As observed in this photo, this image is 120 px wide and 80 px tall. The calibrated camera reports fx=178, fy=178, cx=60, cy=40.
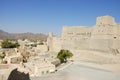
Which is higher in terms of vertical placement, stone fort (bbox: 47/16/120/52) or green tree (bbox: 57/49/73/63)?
stone fort (bbox: 47/16/120/52)

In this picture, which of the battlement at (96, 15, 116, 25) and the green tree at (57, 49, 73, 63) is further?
the battlement at (96, 15, 116, 25)

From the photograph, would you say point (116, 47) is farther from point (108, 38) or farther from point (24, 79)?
point (24, 79)

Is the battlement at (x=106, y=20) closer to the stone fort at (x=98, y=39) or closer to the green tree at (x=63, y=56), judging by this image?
the stone fort at (x=98, y=39)

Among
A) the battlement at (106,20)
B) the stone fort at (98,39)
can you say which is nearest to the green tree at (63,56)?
the stone fort at (98,39)

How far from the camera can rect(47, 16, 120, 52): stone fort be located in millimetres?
28922

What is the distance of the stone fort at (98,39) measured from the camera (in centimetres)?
2892

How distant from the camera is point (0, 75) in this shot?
543 centimetres

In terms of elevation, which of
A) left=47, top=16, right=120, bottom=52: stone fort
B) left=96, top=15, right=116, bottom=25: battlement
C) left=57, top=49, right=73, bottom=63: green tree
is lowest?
left=57, top=49, right=73, bottom=63: green tree

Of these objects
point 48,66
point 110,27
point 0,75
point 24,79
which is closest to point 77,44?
point 110,27

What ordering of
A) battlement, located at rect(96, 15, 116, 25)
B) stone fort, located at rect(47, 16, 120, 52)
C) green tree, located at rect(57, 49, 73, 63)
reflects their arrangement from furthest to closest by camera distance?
battlement, located at rect(96, 15, 116, 25) → stone fort, located at rect(47, 16, 120, 52) → green tree, located at rect(57, 49, 73, 63)

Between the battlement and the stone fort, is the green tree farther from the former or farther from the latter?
the battlement

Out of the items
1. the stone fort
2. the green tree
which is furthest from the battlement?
the green tree

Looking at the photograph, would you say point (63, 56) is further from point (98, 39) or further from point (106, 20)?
point (106, 20)

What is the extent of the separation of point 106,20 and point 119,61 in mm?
9437
